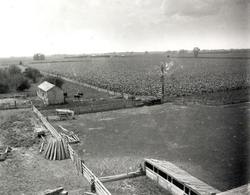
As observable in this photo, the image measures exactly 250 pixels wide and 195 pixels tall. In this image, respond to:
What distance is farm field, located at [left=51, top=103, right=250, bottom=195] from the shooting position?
16.4m

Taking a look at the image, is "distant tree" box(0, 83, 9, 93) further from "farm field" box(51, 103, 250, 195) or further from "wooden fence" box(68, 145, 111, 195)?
"wooden fence" box(68, 145, 111, 195)

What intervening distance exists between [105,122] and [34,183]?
14.9 meters

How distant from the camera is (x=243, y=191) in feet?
29.9

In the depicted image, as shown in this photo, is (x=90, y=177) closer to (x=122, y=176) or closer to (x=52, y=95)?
(x=122, y=176)

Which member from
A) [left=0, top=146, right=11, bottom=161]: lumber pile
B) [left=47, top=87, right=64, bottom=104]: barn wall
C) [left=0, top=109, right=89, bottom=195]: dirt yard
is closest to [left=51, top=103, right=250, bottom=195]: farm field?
[left=0, top=109, right=89, bottom=195]: dirt yard

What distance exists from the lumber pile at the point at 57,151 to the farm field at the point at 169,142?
142 centimetres

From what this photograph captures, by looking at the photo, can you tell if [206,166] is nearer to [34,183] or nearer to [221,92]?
[34,183]

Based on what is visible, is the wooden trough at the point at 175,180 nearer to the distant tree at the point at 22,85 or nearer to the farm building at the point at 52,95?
the farm building at the point at 52,95

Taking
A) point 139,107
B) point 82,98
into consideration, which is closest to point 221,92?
point 139,107

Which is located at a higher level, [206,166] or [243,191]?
[243,191]

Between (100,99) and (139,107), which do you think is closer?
(139,107)

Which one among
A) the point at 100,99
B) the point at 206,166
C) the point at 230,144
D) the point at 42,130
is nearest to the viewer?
the point at 206,166

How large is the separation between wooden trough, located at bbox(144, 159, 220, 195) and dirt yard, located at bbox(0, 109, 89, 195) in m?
4.09

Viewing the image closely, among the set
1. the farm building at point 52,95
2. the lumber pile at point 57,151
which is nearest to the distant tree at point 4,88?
the farm building at point 52,95
